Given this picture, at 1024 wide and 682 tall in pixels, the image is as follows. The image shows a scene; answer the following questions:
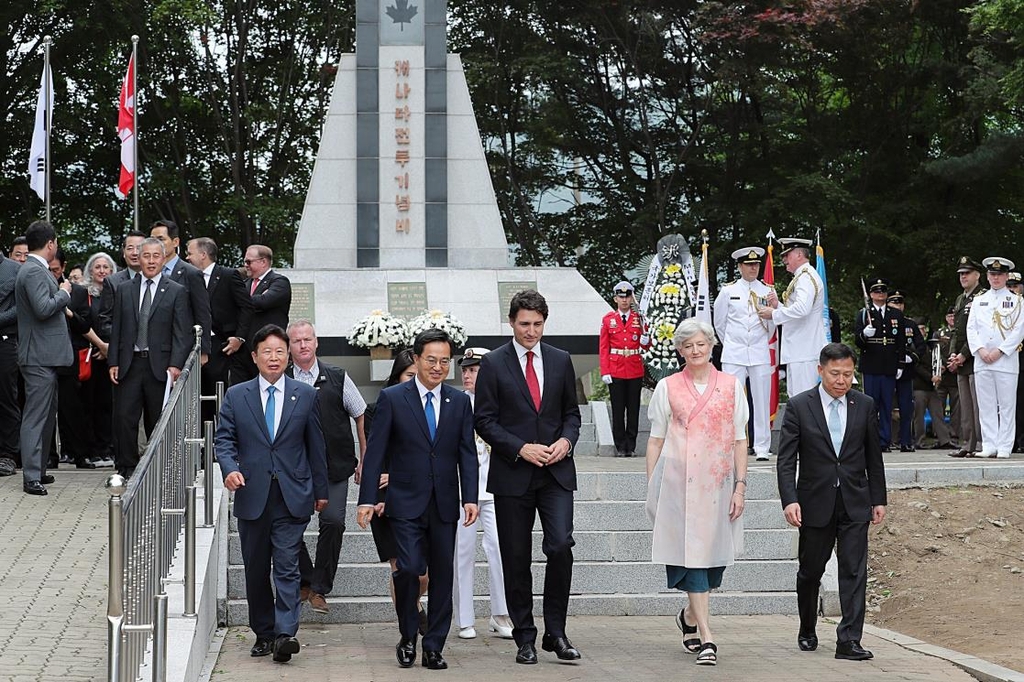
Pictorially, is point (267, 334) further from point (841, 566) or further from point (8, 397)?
point (8, 397)

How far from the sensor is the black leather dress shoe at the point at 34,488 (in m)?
10.2

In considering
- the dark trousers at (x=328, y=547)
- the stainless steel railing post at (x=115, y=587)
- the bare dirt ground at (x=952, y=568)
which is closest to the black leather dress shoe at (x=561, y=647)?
the dark trousers at (x=328, y=547)

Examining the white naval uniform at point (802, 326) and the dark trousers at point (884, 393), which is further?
the dark trousers at point (884, 393)

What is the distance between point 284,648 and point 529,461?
1575 mm

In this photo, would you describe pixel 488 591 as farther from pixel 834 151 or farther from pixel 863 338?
pixel 834 151

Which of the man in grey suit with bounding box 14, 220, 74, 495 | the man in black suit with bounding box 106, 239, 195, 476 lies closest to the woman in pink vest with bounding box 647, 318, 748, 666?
the man in black suit with bounding box 106, 239, 195, 476

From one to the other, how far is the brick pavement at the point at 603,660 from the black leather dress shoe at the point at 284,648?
5 centimetres

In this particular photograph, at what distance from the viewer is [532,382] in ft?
25.0

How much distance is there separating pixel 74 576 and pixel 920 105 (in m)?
21.6

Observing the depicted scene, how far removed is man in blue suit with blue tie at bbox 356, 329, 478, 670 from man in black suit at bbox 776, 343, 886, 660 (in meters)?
1.82

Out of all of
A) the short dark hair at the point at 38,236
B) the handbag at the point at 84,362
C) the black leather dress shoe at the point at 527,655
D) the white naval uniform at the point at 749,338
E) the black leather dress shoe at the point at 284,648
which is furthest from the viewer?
the white naval uniform at the point at 749,338


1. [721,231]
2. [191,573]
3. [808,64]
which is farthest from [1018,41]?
[191,573]

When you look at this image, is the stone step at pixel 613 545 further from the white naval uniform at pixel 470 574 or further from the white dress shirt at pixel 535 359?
the white dress shirt at pixel 535 359

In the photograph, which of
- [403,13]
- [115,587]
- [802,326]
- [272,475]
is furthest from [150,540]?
[403,13]
